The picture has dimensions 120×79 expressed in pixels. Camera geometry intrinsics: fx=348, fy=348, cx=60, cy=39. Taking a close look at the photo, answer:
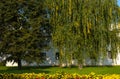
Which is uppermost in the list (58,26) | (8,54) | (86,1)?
(86,1)

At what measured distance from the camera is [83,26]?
38.0 m

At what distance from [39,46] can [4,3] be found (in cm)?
679

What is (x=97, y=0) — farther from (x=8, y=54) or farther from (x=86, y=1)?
(x=8, y=54)

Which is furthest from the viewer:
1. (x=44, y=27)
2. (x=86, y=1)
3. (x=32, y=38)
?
(x=44, y=27)

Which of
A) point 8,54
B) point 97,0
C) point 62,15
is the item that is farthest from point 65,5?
point 8,54

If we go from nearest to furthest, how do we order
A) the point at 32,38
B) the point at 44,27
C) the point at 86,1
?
the point at 86,1
the point at 32,38
the point at 44,27

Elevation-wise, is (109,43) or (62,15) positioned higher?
(62,15)

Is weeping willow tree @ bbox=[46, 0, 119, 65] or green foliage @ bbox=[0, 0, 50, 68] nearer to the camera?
weeping willow tree @ bbox=[46, 0, 119, 65]

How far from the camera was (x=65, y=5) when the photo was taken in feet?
127

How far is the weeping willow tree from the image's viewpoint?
37.9 metres

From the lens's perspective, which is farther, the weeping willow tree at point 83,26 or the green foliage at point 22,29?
the green foliage at point 22,29

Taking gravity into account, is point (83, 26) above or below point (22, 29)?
below

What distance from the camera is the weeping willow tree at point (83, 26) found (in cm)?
3794

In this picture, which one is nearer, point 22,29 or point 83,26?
point 83,26
